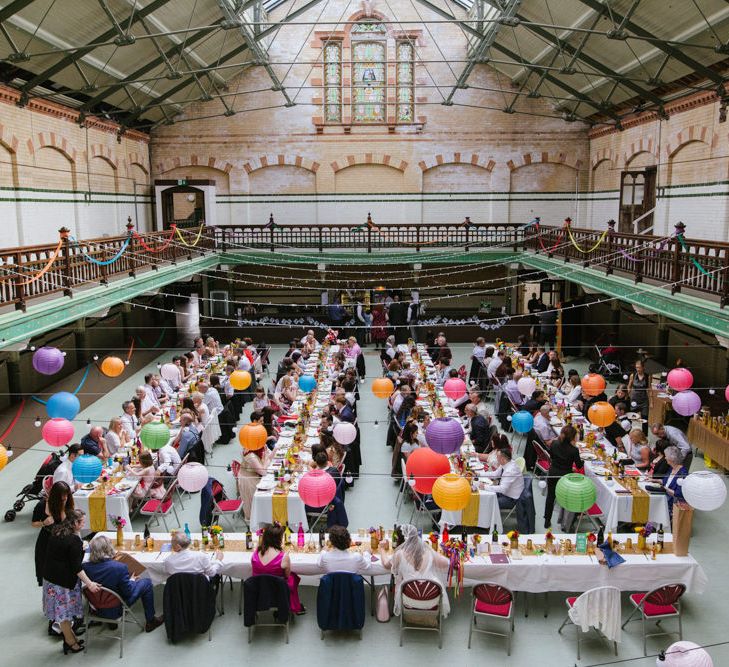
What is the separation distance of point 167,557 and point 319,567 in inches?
57.9

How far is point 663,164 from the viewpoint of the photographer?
54.4 ft

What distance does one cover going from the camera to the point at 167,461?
9.13 metres

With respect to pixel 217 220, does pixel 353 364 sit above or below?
below

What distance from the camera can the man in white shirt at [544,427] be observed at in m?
10.1

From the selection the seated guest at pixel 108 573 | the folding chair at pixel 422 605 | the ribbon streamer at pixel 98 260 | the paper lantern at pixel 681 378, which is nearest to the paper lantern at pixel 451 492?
the folding chair at pixel 422 605

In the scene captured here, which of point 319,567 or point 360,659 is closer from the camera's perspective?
point 360,659

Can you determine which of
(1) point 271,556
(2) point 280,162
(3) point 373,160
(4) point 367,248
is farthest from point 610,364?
(2) point 280,162

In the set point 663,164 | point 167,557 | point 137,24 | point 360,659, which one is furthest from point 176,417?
point 663,164

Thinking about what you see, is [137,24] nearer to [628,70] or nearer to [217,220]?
[217,220]

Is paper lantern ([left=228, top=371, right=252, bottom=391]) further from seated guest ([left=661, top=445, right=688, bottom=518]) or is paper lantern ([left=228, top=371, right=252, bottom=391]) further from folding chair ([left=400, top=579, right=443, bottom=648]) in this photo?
seated guest ([left=661, top=445, right=688, bottom=518])

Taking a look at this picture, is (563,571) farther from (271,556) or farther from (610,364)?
(610,364)

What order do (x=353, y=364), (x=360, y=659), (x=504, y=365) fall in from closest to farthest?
(x=360, y=659)
(x=504, y=365)
(x=353, y=364)

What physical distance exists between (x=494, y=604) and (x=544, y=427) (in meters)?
4.02

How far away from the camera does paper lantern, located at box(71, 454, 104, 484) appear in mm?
7859
